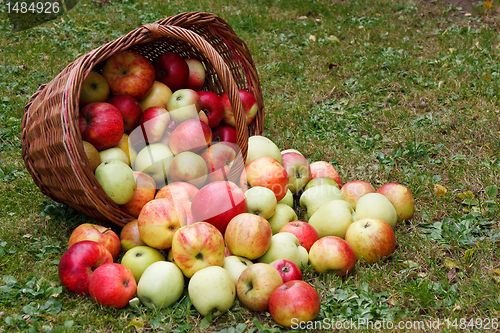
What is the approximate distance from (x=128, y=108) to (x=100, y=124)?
30 cm

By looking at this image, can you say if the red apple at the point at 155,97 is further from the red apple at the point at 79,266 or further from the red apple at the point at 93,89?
the red apple at the point at 79,266

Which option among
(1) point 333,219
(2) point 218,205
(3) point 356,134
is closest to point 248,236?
(2) point 218,205

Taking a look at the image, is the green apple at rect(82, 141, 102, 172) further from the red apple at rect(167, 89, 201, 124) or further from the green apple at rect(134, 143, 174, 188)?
the red apple at rect(167, 89, 201, 124)

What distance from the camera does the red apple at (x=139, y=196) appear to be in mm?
2506

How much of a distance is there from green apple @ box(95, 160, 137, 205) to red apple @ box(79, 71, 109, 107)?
0.54m

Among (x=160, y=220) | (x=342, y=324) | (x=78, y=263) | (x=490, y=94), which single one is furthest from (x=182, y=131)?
(x=490, y=94)

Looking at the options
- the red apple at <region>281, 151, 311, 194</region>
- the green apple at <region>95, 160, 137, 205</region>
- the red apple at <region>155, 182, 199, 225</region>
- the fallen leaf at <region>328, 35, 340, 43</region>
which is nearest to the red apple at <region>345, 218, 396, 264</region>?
the red apple at <region>281, 151, 311, 194</region>

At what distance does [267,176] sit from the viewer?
2.67 metres

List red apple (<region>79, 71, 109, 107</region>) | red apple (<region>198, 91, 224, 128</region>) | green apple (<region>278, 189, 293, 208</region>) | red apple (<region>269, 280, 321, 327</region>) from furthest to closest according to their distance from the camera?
red apple (<region>198, 91, 224, 128</region>), green apple (<region>278, 189, 293, 208</region>), red apple (<region>79, 71, 109, 107</region>), red apple (<region>269, 280, 321, 327</region>)

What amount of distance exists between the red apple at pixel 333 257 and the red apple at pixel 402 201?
584 mm

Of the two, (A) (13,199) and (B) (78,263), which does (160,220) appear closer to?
(B) (78,263)

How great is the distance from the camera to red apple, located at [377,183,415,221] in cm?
258

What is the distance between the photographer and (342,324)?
1.85 meters

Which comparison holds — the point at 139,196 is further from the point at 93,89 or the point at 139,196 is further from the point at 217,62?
the point at 217,62
